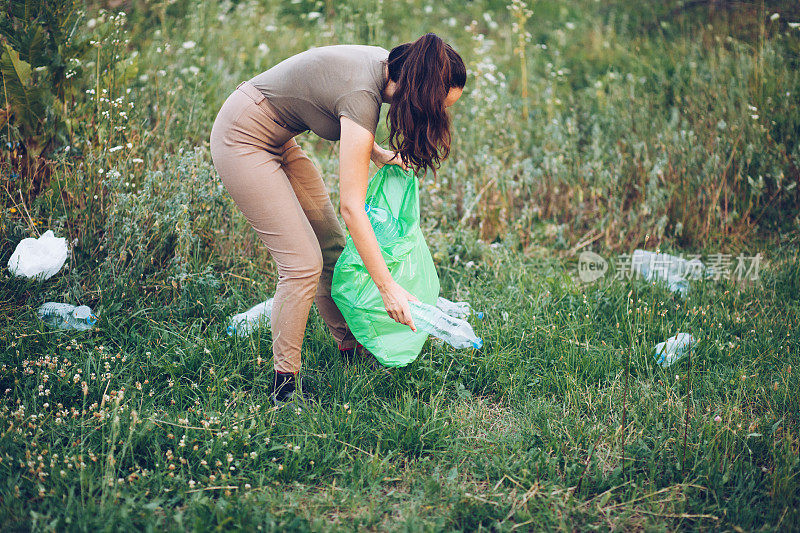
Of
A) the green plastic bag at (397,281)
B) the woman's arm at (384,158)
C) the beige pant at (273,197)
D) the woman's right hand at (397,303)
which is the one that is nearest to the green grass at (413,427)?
the green plastic bag at (397,281)

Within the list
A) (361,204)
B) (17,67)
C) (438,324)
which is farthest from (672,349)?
(17,67)

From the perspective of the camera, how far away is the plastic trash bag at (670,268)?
12.1 ft

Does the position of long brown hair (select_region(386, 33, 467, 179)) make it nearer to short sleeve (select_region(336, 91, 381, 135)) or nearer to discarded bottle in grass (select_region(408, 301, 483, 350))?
short sleeve (select_region(336, 91, 381, 135))

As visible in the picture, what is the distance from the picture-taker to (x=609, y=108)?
4832 mm

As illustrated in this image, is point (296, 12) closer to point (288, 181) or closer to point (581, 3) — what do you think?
point (581, 3)

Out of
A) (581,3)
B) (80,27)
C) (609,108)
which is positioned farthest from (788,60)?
(80,27)

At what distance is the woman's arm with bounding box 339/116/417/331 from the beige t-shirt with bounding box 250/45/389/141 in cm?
6

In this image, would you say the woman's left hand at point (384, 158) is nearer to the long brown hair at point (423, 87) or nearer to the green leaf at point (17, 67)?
the long brown hair at point (423, 87)

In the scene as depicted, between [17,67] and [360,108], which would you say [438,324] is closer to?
[360,108]

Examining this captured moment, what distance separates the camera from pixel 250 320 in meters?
3.10

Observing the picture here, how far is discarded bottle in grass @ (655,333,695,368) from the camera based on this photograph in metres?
2.98

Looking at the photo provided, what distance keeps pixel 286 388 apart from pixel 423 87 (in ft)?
4.43

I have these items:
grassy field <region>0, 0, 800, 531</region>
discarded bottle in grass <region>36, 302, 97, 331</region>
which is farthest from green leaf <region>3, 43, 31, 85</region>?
discarded bottle in grass <region>36, 302, 97, 331</region>

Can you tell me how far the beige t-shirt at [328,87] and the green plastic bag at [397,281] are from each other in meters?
0.55
